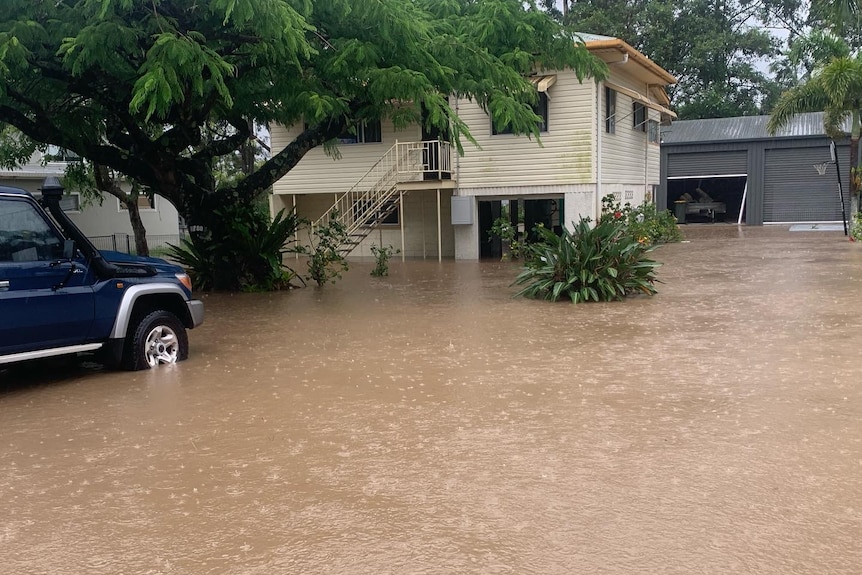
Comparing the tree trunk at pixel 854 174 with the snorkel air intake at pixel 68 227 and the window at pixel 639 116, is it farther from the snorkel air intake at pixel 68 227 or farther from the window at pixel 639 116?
the snorkel air intake at pixel 68 227

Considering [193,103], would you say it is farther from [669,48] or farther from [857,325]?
[669,48]

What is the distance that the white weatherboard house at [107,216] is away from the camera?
27.1m

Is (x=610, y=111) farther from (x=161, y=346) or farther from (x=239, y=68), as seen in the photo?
(x=161, y=346)

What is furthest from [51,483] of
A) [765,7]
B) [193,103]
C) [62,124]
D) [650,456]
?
[765,7]

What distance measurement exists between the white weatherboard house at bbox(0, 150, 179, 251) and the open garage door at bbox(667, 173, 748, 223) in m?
22.2

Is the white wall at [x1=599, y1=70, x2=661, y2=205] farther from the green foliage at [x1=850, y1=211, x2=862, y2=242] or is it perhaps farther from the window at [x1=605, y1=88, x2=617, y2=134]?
the green foliage at [x1=850, y1=211, x2=862, y2=242]

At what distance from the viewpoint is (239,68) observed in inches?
481

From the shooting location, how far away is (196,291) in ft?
51.6

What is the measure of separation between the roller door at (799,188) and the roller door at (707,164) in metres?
1.12

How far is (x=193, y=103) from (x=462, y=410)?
800 cm

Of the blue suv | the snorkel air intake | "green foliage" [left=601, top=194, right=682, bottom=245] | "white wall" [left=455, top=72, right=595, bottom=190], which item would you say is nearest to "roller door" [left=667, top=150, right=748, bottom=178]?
"green foliage" [left=601, top=194, right=682, bottom=245]

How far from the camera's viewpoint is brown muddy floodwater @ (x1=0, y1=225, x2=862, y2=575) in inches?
152

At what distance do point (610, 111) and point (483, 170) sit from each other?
3.92 metres

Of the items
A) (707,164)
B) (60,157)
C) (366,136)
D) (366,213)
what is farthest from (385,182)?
(707,164)
